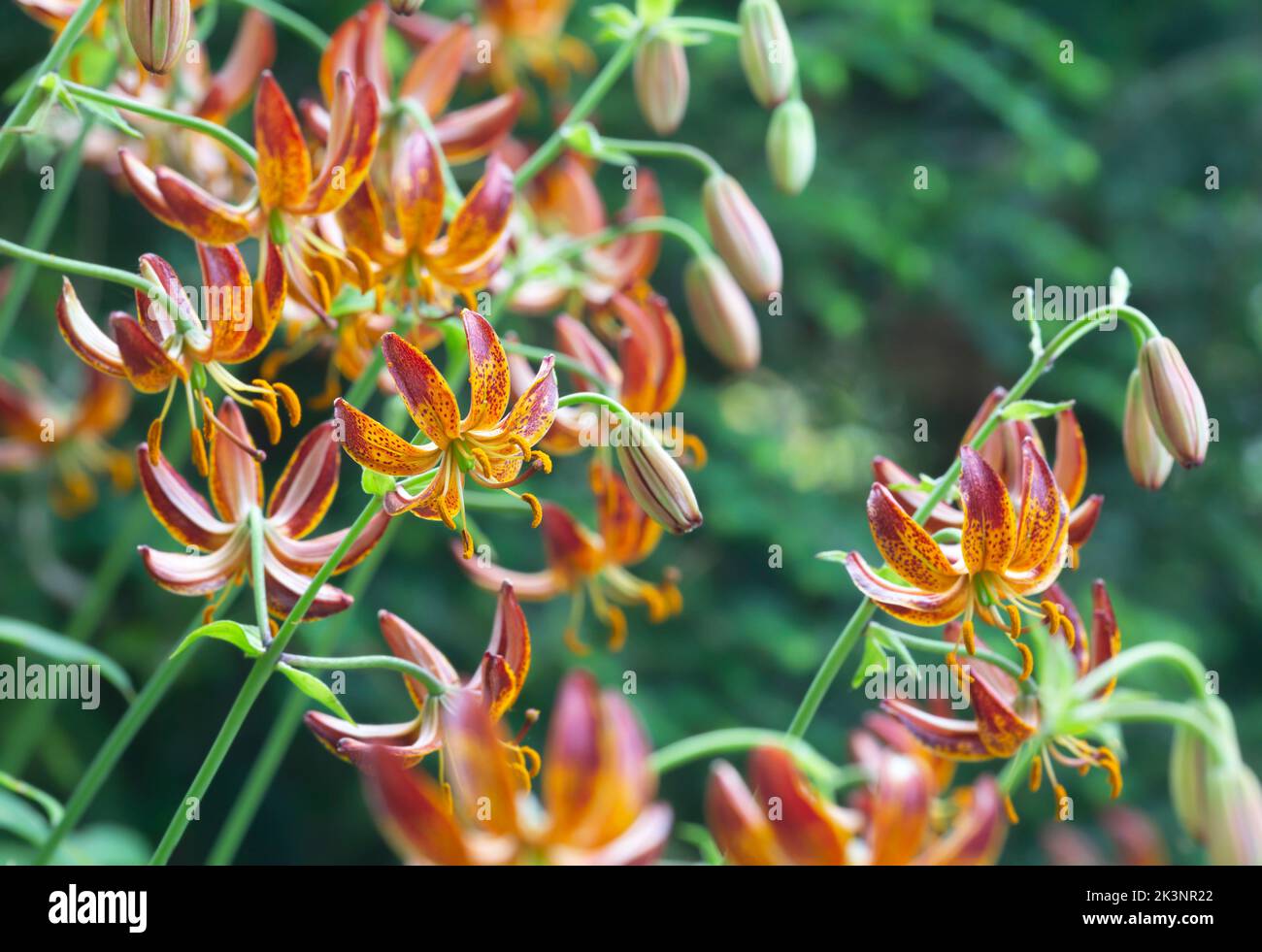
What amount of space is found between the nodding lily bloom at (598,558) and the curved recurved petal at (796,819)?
30 cm

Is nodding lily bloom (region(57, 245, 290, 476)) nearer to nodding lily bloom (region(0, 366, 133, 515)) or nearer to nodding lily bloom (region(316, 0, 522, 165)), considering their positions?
nodding lily bloom (region(316, 0, 522, 165))

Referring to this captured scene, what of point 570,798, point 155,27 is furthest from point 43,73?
point 570,798

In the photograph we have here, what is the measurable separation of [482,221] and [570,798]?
368 mm

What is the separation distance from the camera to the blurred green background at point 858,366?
63.2 inches

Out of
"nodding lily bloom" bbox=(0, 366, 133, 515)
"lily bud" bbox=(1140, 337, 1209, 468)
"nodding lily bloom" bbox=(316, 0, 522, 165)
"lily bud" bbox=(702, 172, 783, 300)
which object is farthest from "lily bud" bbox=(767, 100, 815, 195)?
"nodding lily bloom" bbox=(0, 366, 133, 515)

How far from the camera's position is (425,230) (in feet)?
2.05

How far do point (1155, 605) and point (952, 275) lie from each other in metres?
0.58

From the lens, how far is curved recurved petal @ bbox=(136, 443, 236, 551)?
1.88ft

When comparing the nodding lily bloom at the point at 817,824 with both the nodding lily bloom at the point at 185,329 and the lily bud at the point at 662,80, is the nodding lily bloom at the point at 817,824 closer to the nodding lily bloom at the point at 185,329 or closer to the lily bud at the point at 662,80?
the nodding lily bloom at the point at 185,329

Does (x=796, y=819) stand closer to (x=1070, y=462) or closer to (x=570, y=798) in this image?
(x=570, y=798)

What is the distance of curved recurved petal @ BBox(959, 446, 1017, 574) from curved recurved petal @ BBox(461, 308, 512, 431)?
6.9 inches

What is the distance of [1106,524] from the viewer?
2.02 meters

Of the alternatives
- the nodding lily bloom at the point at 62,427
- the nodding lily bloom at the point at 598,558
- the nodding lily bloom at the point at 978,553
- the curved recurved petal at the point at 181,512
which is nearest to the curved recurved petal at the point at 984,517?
the nodding lily bloom at the point at 978,553
